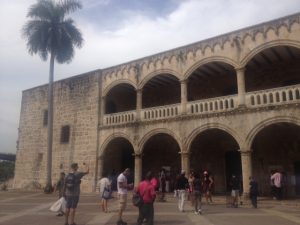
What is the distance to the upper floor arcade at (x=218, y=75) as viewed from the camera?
548 inches

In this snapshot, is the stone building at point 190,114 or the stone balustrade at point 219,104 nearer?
the stone balustrade at point 219,104

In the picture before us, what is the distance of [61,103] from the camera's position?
22.4 meters

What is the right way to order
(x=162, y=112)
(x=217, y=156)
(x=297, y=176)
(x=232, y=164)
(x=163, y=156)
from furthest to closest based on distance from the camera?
(x=163, y=156) < (x=217, y=156) < (x=232, y=164) < (x=162, y=112) < (x=297, y=176)

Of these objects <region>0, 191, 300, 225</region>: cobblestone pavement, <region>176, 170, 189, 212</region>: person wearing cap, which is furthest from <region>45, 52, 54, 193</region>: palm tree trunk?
<region>176, 170, 189, 212</region>: person wearing cap

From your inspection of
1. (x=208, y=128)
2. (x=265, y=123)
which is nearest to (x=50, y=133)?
(x=208, y=128)

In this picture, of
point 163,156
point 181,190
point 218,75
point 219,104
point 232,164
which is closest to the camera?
point 181,190

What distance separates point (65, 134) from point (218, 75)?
33.9 feet

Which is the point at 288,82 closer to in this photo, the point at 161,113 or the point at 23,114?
the point at 161,113

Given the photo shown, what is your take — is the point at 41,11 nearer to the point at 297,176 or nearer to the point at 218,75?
the point at 218,75

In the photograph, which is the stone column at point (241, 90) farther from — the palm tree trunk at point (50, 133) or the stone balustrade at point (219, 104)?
the palm tree trunk at point (50, 133)

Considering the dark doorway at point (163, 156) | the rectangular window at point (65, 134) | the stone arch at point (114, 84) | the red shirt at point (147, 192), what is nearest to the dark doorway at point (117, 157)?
the dark doorway at point (163, 156)

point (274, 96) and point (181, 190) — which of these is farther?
point (274, 96)

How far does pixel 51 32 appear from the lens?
822 inches

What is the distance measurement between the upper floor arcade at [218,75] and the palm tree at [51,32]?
350cm
